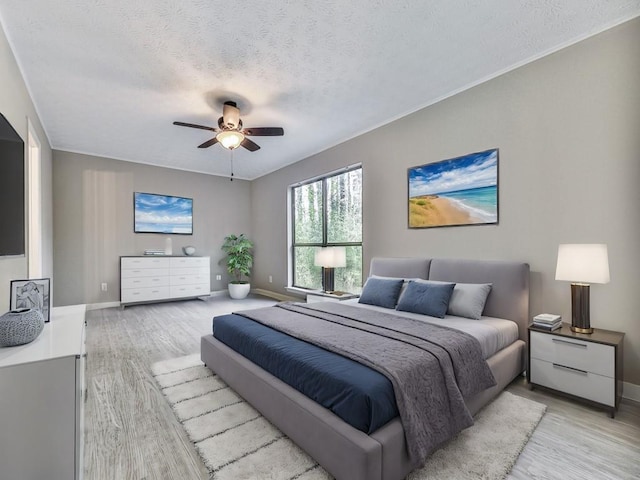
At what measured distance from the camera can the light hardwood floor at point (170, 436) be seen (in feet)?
5.19

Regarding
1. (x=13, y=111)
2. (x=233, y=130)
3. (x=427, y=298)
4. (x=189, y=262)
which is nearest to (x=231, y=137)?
(x=233, y=130)

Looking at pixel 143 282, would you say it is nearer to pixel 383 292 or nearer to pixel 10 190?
pixel 10 190

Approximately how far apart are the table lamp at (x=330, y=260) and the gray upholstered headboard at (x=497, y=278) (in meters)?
1.24

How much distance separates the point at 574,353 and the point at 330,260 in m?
2.79

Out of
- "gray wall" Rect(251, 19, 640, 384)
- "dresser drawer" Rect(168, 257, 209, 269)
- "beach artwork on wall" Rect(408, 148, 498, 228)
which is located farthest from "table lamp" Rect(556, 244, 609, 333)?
"dresser drawer" Rect(168, 257, 209, 269)

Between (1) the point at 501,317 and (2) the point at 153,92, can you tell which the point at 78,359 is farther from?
(1) the point at 501,317

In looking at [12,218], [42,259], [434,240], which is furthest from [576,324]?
[42,259]

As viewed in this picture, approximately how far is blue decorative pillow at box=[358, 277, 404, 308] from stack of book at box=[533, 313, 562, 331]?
1.19 metres

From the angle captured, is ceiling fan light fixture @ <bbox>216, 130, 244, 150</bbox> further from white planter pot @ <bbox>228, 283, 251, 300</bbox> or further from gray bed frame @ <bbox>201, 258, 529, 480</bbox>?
white planter pot @ <bbox>228, 283, 251, 300</bbox>

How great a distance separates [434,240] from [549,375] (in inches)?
63.3

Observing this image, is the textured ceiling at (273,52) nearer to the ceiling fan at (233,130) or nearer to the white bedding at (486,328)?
the ceiling fan at (233,130)

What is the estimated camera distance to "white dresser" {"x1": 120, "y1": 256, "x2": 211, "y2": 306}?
543 centimetres

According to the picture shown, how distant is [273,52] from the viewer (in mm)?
2613

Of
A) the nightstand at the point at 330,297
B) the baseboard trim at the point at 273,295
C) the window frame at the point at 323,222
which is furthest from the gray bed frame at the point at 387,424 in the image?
the baseboard trim at the point at 273,295
